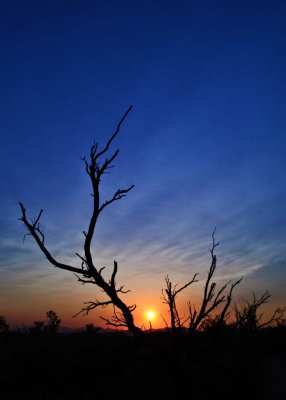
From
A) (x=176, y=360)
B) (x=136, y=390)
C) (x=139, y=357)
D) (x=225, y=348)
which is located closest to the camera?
(x=176, y=360)

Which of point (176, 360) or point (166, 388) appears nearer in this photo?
point (176, 360)

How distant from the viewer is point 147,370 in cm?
1007

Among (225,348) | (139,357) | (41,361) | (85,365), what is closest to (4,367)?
(41,361)

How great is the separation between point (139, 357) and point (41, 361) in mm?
3457

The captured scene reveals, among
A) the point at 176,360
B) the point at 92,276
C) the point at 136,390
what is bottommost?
the point at 136,390

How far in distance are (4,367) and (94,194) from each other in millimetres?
7740

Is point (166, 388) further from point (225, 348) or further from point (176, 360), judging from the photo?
point (225, 348)

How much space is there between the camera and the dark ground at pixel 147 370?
24.9 feet

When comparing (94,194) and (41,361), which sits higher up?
(94,194)

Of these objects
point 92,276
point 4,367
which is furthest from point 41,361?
point 92,276

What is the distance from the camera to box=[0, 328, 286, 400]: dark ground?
299 inches

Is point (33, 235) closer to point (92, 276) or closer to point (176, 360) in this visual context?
point (92, 276)

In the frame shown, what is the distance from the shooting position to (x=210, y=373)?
9.14 meters

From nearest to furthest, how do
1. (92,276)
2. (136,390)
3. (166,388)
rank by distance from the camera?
(92,276) → (166,388) → (136,390)
